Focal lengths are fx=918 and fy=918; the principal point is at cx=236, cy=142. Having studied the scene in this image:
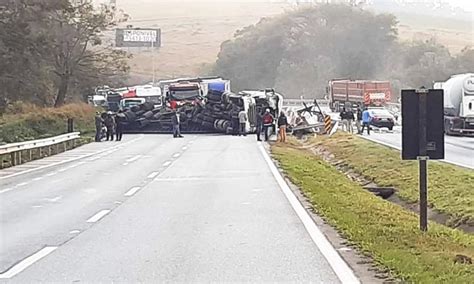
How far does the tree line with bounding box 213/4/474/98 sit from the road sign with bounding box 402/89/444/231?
288 ft

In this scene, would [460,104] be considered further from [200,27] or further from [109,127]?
[200,27]

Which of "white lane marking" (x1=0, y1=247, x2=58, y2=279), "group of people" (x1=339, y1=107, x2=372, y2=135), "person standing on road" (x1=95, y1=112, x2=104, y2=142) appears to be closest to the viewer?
"white lane marking" (x1=0, y1=247, x2=58, y2=279)

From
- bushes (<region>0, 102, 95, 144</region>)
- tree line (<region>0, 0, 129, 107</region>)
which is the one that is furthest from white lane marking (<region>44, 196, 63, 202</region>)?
tree line (<region>0, 0, 129, 107</region>)

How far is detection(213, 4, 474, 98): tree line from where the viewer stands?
342 feet

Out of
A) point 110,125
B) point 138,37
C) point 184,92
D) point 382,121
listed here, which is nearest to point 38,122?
point 110,125

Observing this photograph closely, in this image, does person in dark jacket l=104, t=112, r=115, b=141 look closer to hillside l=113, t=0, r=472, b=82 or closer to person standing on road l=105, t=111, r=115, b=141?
person standing on road l=105, t=111, r=115, b=141

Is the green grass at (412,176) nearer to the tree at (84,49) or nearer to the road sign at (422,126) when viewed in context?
the road sign at (422,126)

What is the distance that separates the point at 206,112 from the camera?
5628cm

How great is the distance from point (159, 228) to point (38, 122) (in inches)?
1644

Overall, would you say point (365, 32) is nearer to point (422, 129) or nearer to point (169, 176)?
point (169, 176)

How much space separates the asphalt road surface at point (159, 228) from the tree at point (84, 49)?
44.7 m

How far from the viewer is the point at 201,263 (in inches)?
421

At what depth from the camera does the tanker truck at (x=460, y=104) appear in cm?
4841

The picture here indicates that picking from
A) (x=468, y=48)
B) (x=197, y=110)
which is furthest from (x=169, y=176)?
(x=468, y=48)
